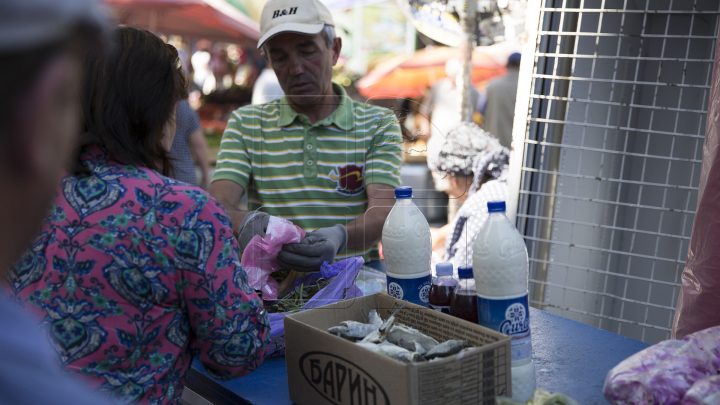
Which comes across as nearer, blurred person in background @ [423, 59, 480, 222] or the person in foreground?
the person in foreground

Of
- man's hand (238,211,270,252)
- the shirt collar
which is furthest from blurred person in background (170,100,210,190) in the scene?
man's hand (238,211,270,252)

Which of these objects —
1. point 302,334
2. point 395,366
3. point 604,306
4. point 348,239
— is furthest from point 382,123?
point 604,306

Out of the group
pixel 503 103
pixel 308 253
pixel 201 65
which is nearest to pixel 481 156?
pixel 308 253

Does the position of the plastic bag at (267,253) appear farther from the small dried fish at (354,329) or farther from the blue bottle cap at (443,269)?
the blue bottle cap at (443,269)

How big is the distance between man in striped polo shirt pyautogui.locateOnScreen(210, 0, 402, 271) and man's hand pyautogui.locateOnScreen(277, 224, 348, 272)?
0.41 meters

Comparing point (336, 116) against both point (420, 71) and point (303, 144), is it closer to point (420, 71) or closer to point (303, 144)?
point (303, 144)

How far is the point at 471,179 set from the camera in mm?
3447

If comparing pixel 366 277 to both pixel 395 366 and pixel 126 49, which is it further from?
pixel 126 49

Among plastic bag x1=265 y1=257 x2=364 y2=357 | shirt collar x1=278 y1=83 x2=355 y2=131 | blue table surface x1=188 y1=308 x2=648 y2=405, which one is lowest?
blue table surface x1=188 y1=308 x2=648 y2=405

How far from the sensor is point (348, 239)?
2082mm

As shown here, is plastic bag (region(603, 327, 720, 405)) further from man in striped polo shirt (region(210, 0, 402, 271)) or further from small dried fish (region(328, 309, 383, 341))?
man in striped polo shirt (region(210, 0, 402, 271))

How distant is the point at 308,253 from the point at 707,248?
124cm

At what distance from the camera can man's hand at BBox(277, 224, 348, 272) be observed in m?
1.79

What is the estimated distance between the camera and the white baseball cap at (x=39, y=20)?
378 mm
